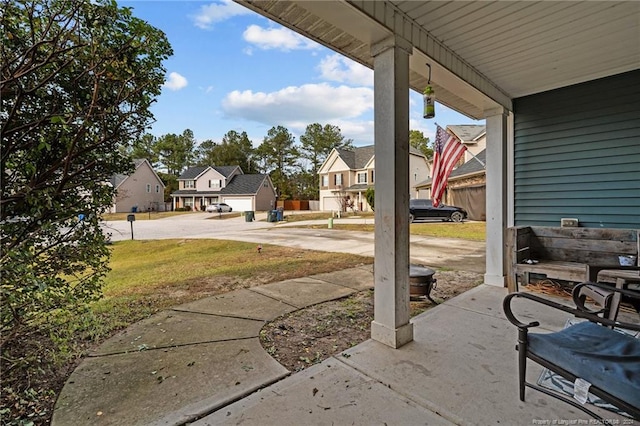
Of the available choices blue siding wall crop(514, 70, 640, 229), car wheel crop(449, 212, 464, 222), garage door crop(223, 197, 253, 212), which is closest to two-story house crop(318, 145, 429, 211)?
garage door crop(223, 197, 253, 212)

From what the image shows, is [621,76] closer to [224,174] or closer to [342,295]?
[342,295]

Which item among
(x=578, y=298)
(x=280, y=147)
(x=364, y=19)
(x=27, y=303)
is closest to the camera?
(x=27, y=303)

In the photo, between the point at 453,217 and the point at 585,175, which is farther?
the point at 453,217

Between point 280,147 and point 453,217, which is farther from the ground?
point 280,147

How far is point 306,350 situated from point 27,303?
72.8 inches

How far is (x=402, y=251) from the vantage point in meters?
2.42

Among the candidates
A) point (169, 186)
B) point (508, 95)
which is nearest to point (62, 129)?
point (508, 95)

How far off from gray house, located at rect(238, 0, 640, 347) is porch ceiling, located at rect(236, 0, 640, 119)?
0.03ft

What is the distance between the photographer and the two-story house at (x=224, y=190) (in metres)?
33.6

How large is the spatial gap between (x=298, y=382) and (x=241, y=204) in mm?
32937

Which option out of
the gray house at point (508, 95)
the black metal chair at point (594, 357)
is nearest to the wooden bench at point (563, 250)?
the gray house at point (508, 95)

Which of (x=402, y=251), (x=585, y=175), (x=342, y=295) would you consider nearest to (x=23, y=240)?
(x=402, y=251)

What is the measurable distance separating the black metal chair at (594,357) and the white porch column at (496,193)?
251cm

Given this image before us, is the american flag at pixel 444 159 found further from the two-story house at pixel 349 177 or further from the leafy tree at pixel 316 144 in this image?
the leafy tree at pixel 316 144
